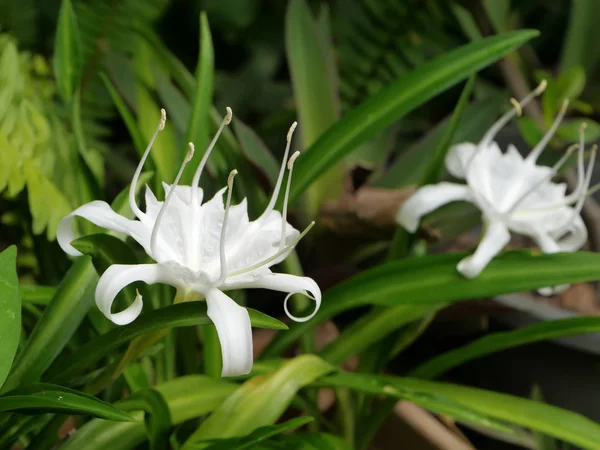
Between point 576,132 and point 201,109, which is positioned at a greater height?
point 201,109

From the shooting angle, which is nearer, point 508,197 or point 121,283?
point 121,283

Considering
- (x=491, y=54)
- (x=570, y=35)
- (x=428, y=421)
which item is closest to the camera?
(x=491, y=54)

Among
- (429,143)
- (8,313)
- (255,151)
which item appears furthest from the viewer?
(429,143)

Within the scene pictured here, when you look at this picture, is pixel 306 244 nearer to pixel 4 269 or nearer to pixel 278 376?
pixel 278 376

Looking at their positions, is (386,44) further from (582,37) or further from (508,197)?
(508,197)

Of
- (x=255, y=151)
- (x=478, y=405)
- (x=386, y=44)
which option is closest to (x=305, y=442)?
(x=478, y=405)

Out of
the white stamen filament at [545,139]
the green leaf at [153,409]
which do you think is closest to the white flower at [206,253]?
the green leaf at [153,409]

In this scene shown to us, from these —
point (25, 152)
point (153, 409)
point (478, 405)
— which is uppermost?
point (25, 152)

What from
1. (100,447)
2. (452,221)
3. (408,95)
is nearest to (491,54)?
(408,95)
